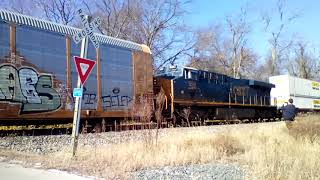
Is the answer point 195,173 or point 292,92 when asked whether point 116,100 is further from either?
A: point 292,92

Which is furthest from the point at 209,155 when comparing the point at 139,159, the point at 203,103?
the point at 203,103

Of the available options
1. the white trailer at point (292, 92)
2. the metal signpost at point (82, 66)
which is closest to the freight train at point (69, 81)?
the metal signpost at point (82, 66)

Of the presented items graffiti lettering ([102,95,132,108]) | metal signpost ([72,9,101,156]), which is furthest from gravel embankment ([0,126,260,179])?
graffiti lettering ([102,95,132,108])

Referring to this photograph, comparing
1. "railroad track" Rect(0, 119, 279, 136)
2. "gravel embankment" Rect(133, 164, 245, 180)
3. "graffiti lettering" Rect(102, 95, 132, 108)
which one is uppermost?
"graffiti lettering" Rect(102, 95, 132, 108)

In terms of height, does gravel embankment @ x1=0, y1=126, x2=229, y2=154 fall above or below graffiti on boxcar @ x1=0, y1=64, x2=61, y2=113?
below

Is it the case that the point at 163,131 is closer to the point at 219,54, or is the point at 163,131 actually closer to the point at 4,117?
the point at 4,117

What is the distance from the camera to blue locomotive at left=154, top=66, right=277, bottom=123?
63.9 ft

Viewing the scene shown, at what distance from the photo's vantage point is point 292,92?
31.8m

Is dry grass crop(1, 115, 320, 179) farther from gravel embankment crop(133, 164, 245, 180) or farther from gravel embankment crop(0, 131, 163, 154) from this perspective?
gravel embankment crop(0, 131, 163, 154)

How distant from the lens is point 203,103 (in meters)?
21.3

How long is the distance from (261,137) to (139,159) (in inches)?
248

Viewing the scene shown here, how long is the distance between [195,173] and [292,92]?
26517 millimetres

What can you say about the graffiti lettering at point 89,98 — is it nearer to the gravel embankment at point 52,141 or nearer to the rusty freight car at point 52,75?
the rusty freight car at point 52,75

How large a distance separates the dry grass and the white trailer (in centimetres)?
1950
